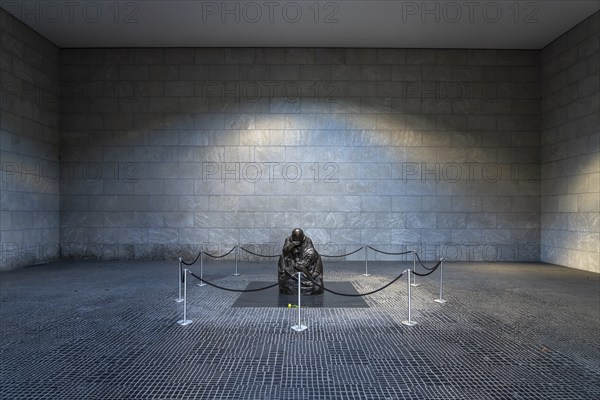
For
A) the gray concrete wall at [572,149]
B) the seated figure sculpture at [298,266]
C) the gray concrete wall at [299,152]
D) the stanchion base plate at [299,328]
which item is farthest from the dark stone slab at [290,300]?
the gray concrete wall at [572,149]

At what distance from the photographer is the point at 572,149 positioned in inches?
516

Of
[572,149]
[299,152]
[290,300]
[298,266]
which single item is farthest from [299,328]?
[572,149]

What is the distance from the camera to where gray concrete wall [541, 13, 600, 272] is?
39.8 feet

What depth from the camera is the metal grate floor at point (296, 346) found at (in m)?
4.20

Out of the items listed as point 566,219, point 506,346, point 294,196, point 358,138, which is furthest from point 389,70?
point 506,346

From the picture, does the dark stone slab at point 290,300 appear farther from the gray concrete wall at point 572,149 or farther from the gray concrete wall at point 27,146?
the gray concrete wall at point 572,149

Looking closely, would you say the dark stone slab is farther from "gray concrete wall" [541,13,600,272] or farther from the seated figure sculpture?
"gray concrete wall" [541,13,600,272]

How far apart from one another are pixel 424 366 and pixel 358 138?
434 inches

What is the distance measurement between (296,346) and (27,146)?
12996 millimetres

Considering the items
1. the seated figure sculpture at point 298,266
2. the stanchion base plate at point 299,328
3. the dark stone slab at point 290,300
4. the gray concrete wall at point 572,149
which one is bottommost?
the dark stone slab at point 290,300

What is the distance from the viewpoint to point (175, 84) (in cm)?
1487

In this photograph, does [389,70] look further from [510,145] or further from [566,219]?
[566,219]

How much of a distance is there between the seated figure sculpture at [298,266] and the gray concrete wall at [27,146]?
9.79m

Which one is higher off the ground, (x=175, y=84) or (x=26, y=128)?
(x=175, y=84)
